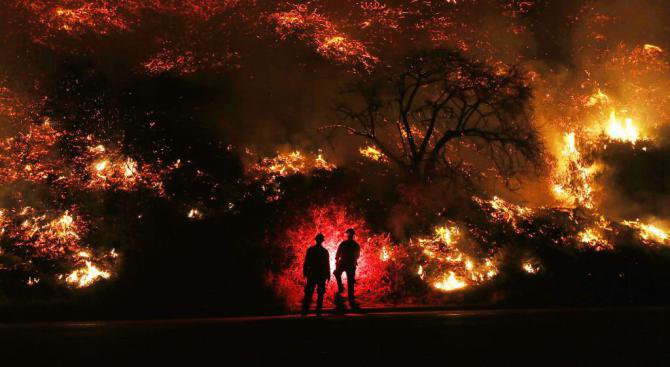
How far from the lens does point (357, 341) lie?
367 inches

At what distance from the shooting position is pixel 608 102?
97.2 ft

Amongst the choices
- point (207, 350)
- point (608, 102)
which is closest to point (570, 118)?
point (608, 102)

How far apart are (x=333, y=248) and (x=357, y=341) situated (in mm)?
9064

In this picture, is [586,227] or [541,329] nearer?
Answer: [541,329]

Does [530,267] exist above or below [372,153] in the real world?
below

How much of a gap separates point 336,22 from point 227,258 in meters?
12.6

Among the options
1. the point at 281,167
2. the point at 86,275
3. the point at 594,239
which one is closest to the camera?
the point at 86,275

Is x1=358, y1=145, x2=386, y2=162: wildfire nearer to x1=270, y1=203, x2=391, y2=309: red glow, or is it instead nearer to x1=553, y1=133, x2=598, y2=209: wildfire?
x1=270, y1=203, x2=391, y2=309: red glow

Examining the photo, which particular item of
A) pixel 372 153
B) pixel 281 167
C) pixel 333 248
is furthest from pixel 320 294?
pixel 372 153

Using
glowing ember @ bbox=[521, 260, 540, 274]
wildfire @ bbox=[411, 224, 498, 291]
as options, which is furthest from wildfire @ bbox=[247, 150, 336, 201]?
glowing ember @ bbox=[521, 260, 540, 274]

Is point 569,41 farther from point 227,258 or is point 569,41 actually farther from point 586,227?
point 227,258

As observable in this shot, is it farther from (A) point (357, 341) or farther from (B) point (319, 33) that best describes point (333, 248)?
(B) point (319, 33)

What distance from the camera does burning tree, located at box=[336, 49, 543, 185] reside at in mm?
23281

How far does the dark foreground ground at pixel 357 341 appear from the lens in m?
7.64
